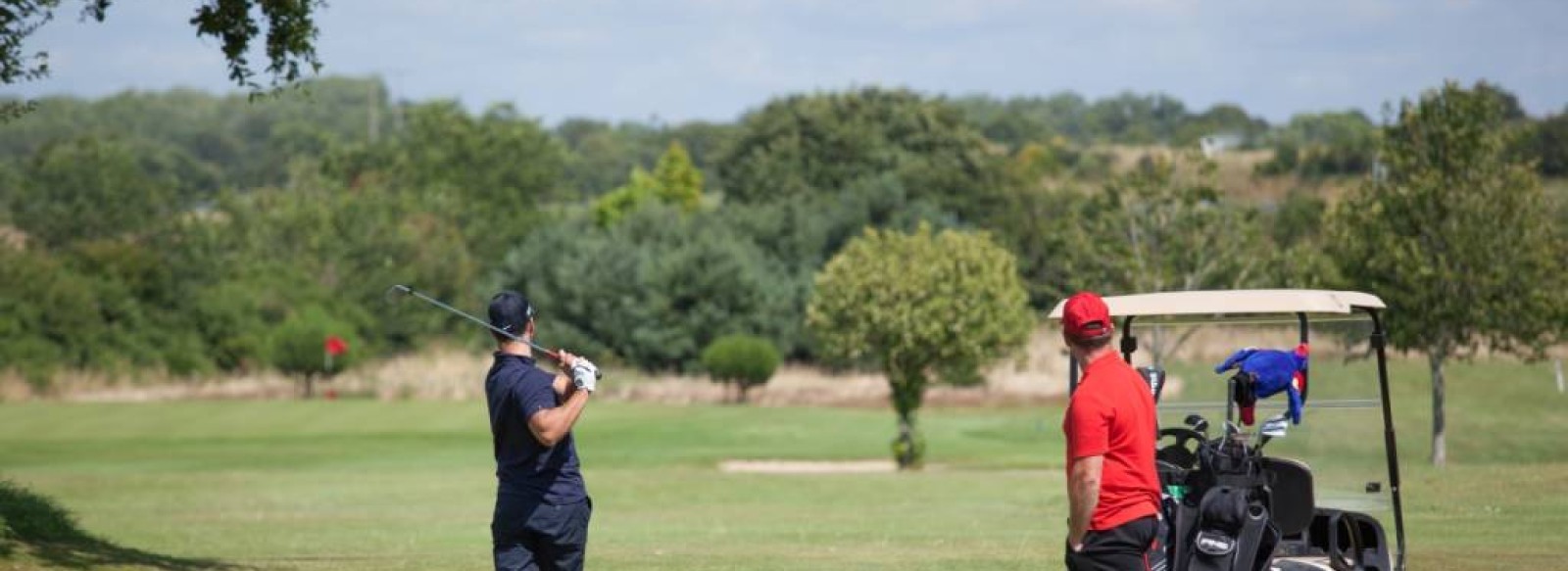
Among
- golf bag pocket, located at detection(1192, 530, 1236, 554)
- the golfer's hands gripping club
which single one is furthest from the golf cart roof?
the golfer's hands gripping club

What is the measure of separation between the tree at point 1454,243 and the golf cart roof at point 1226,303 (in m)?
18.7

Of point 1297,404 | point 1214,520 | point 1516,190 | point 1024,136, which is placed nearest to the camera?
point 1214,520

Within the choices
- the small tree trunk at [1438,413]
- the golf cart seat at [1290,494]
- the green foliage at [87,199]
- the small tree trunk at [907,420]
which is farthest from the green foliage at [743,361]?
the golf cart seat at [1290,494]

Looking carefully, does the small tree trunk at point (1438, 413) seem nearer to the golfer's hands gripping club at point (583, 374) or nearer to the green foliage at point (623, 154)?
the golfer's hands gripping club at point (583, 374)

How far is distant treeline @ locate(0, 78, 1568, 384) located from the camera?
4159 cm

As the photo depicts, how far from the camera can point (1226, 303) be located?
30.6 ft

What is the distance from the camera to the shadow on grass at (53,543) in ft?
39.7

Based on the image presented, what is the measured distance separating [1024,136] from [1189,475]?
475ft

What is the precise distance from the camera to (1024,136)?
152 meters

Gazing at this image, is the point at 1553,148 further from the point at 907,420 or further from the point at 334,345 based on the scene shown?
the point at 907,420

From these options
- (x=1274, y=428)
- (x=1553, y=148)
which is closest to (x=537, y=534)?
(x=1274, y=428)

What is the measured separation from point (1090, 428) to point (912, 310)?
24046 mm

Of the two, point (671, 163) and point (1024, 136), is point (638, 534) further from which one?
point (1024, 136)

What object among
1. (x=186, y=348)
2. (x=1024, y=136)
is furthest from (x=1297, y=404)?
(x=1024, y=136)
